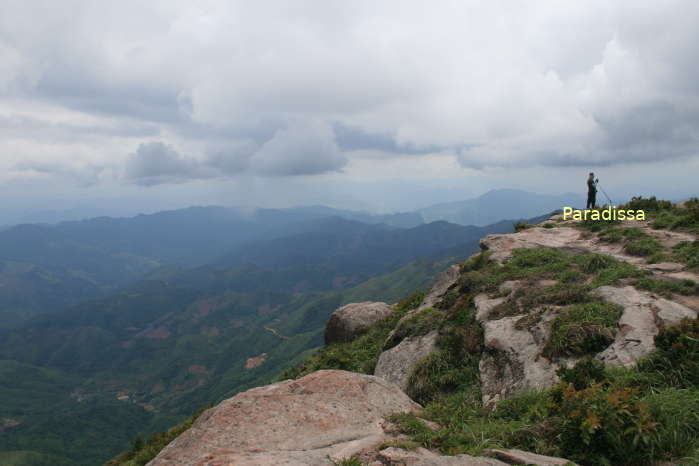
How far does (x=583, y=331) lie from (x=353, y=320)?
56.3ft

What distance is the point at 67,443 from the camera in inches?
7864

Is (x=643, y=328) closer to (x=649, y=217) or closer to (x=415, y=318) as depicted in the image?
(x=415, y=318)

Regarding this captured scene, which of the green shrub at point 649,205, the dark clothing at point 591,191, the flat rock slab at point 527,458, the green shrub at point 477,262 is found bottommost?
the flat rock slab at point 527,458

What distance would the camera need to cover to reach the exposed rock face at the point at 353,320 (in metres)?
26.1

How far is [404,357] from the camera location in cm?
1571

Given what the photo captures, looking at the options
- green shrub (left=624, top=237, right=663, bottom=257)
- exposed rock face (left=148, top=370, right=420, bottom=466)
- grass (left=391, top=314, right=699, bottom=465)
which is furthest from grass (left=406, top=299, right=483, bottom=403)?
green shrub (left=624, top=237, right=663, bottom=257)

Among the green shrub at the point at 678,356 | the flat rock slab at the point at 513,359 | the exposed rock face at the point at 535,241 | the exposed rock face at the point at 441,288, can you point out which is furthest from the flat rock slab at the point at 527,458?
the exposed rock face at the point at 535,241

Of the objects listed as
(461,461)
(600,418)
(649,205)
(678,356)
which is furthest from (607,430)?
(649,205)

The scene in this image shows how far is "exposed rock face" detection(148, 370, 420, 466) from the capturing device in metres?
7.36

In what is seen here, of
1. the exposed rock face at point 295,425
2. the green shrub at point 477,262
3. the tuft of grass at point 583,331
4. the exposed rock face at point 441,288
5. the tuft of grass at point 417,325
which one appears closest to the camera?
the exposed rock face at point 295,425

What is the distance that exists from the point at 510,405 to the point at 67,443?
10453 inches

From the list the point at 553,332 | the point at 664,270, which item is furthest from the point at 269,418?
the point at 664,270

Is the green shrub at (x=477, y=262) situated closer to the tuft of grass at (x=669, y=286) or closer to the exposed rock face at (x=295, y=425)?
the tuft of grass at (x=669, y=286)

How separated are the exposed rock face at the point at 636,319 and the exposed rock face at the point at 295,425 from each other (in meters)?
5.66
